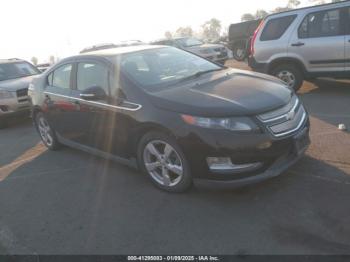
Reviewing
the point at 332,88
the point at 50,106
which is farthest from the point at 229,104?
the point at 332,88

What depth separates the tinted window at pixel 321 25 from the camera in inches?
288

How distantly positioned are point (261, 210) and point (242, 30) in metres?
16.3

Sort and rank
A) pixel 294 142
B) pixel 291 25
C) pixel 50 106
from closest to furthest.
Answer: pixel 294 142, pixel 50 106, pixel 291 25

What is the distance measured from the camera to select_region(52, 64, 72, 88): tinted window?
5304mm

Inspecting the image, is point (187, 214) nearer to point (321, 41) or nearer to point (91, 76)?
point (91, 76)

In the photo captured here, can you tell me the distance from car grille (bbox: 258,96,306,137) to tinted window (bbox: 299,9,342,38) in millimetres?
4100

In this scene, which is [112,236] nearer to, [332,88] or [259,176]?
[259,176]

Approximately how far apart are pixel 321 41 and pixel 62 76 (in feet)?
17.3

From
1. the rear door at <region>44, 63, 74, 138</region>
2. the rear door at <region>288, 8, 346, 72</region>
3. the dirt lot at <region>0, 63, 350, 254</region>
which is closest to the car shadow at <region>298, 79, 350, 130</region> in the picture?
the rear door at <region>288, 8, 346, 72</region>

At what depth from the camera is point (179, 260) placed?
3035 millimetres

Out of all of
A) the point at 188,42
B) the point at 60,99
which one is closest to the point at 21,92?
the point at 60,99

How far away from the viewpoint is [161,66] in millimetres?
4738

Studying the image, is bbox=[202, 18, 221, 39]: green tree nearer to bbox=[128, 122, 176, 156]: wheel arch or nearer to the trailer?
the trailer

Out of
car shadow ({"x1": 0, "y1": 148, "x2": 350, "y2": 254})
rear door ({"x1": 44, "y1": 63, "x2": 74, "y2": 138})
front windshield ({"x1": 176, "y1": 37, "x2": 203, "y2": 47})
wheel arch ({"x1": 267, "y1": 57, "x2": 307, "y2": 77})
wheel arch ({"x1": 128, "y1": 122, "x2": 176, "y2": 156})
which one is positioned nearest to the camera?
car shadow ({"x1": 0, "y1": 148, "x2": 350, "y2": 254})
